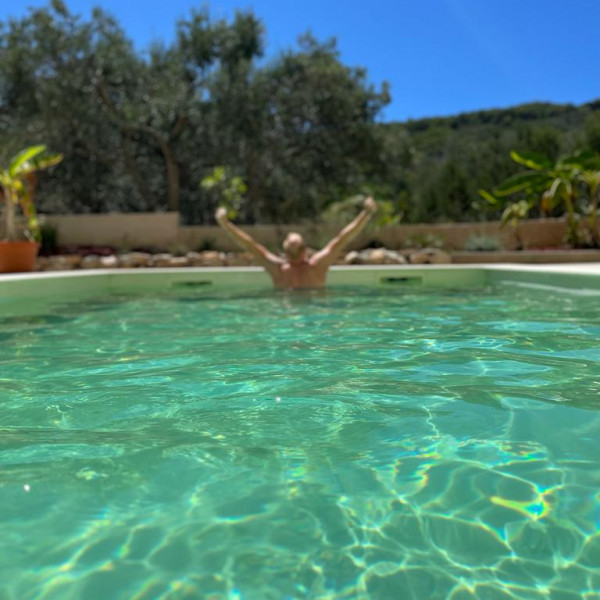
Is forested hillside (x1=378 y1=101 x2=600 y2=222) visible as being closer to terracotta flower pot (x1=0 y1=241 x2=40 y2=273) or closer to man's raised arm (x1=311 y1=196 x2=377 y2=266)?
terracotta flower pot (x1=0 y1=241 x2=40 y2=273)

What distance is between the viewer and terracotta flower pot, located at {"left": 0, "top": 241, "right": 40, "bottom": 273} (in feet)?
36.1

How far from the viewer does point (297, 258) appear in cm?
750

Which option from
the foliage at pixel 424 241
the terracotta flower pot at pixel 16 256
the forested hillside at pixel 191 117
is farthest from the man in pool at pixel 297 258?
the forested hillside at pixel 191 117

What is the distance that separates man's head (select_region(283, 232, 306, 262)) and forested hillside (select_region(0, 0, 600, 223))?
10998 mm

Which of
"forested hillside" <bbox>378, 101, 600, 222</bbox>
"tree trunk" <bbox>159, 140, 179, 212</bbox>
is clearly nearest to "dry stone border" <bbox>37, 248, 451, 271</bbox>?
"tree trunk" <bbox>159, 140, 179, 212</bbox>

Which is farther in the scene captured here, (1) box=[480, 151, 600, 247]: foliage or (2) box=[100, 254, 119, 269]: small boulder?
(1) box=[480, 151, 600, 247]: foliage

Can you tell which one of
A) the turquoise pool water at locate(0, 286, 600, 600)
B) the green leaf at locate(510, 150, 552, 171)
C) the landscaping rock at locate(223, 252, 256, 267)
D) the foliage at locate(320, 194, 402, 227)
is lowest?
the turquoise pool water at locate(0, 286, 600, 600)

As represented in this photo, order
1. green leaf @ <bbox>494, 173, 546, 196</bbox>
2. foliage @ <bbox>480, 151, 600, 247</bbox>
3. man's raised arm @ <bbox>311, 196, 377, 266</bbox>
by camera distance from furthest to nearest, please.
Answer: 1. green leaf @ <bbox>494, 173, 546, 196</bbox>
2. foliage @ <bbox>480, 151, 600, 247</bbox>
3. man's raised arm @ <bbox>311, 196, 377, 266</bbox>

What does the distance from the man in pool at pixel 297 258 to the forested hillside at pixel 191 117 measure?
34.9 feet

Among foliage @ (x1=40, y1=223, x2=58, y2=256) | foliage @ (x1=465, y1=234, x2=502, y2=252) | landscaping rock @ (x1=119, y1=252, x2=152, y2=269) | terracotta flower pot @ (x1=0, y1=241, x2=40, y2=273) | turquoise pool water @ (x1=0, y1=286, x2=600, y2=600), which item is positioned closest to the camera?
turquoise pool water @ (x1=0, y1=286, x2=600, y2=600)

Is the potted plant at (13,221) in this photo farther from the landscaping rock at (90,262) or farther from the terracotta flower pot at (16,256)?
the landscaping rock at (90,262)

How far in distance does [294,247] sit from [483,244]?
9333mm

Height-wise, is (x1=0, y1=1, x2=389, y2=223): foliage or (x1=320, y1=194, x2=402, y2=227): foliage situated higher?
(x1=0, y1=1, x2=389, y2=223): foliage

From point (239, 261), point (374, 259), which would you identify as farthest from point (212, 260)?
point (374, 259)
